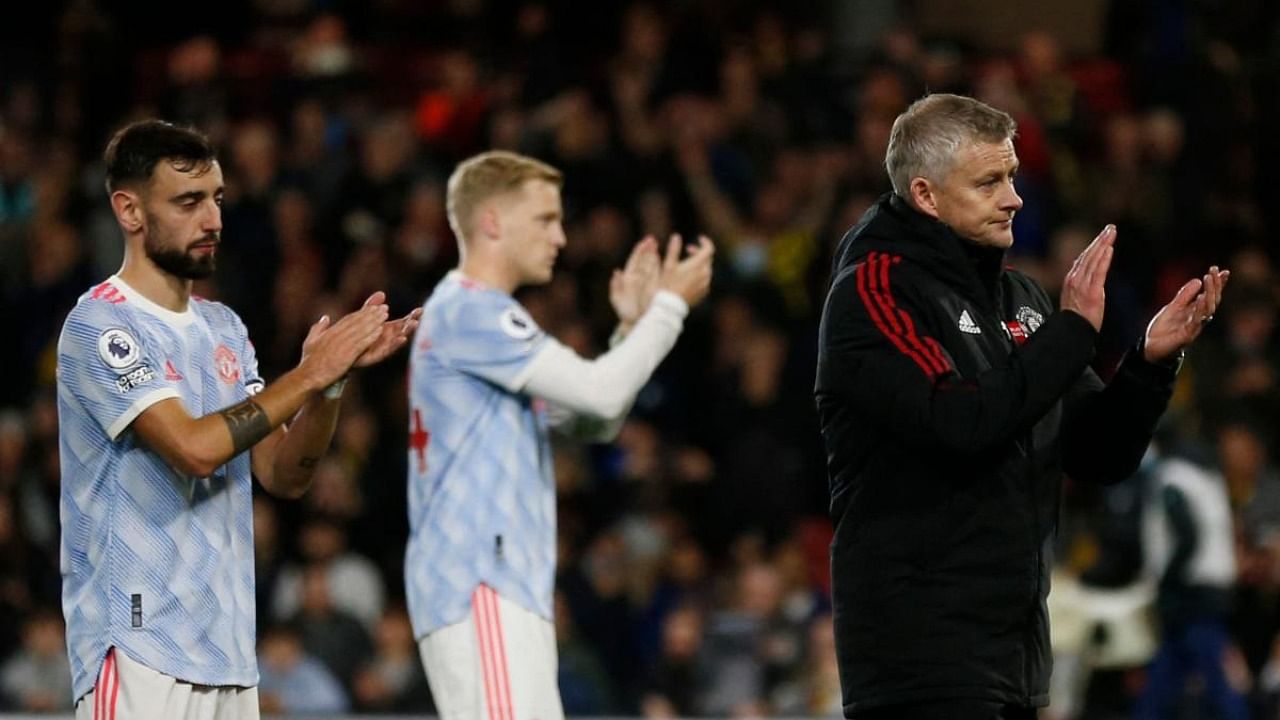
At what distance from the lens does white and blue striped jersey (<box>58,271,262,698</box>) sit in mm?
4719

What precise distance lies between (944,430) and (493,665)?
1.92 metres

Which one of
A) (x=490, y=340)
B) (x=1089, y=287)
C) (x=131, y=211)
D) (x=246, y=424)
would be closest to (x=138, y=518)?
(x=246, y=424)

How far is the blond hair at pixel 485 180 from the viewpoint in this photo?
643 centimetres

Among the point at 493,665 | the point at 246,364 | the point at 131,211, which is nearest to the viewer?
the point at 131,211

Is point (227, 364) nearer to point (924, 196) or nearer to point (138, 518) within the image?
point (138, 518)

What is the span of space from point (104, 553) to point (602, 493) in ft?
20.8

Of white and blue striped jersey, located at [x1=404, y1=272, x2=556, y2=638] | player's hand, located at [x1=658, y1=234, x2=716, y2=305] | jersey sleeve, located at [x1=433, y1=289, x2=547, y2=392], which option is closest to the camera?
white and blue striped jersey, located at [x1=404, y1=272, x2=556, y2=638]

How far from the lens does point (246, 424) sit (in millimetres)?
4723

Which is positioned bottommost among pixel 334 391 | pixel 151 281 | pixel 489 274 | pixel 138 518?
pixel 138 518

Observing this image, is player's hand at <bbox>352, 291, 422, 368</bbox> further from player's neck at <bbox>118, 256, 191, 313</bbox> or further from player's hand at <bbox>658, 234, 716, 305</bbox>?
player's hand at <bbox>658, 234, 716, 305</bbox>

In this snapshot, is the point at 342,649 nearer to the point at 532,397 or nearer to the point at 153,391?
the point at 532,397

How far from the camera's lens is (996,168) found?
4.73 metres

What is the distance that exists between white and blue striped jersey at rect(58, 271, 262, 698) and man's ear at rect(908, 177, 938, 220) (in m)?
1.71

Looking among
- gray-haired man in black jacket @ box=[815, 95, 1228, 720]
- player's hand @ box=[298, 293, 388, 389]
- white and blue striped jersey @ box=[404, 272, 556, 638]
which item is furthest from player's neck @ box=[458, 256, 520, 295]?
gray-haired man in black jacket @ box=[815, 95, 1228, 720]
